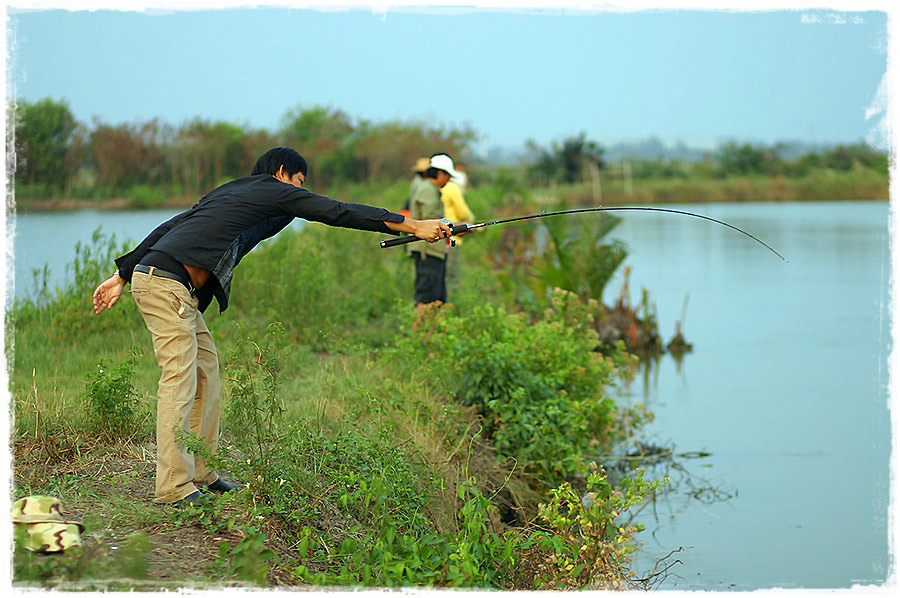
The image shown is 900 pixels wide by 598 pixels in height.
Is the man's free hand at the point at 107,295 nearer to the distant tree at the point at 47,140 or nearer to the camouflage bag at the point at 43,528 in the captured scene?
the camouflage bag at the point at 43,528

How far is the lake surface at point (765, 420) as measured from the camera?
271 inches

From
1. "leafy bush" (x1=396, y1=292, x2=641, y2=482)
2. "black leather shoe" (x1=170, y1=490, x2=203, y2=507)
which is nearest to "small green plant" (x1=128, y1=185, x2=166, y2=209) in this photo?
"leafy bush" (x1=396, y1=292, x2=641, y2=482)

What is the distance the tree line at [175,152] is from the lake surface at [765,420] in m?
0.65

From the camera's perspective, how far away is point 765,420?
10.3 meters

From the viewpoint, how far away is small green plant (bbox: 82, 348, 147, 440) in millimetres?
5473

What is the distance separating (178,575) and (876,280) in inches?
790

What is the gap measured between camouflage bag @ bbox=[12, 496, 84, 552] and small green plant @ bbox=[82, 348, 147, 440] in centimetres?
136

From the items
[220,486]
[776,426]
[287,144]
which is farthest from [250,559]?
[287,144]

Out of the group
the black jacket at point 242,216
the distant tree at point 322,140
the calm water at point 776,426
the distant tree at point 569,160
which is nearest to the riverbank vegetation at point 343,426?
the black jacket at point 242,216

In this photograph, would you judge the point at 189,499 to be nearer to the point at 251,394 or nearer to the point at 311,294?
the point at 251,394

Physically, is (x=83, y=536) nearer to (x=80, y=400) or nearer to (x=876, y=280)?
(x=80, y=400)

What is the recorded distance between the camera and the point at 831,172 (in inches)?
2267

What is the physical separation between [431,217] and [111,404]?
15.0 ft

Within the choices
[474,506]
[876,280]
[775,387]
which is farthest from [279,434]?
[876,280]
